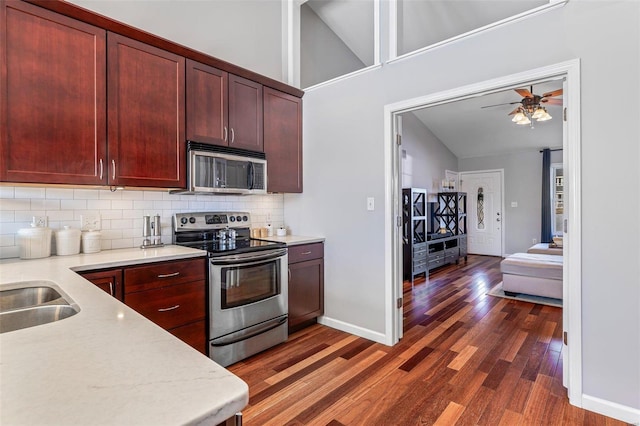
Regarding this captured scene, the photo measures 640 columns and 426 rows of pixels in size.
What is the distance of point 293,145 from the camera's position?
3381mm

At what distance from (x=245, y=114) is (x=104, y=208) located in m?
1.35

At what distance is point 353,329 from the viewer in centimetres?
304

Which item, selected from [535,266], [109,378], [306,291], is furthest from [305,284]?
[535,266]

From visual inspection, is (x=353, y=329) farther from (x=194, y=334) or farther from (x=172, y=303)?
(x=172, y=303)

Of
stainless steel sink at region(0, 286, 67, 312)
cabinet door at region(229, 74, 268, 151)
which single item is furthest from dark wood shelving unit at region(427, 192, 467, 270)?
stainless steel sink at region(0, 286, 67, 312)

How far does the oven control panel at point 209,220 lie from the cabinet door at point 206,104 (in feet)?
2.16

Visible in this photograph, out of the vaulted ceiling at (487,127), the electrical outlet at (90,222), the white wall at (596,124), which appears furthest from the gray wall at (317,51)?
the electrical outlet at (90,222)

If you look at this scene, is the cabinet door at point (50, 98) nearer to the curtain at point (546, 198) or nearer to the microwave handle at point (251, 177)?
the microwave handle at point (251, 177)

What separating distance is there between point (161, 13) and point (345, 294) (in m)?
2.93

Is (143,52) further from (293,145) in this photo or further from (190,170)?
(293,145)

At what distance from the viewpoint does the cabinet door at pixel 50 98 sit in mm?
1816

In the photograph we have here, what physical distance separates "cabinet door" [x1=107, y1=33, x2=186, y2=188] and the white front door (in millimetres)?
7105

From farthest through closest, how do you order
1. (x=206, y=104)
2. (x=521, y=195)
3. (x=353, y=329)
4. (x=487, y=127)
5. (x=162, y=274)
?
1. (x=521, y=195)
2. (x=487, y=127)
3. (x=353, y=329)
4. (x=206, y=104)
5. (x=162, y=274)

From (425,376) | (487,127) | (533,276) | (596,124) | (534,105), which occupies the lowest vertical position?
(425,376)
